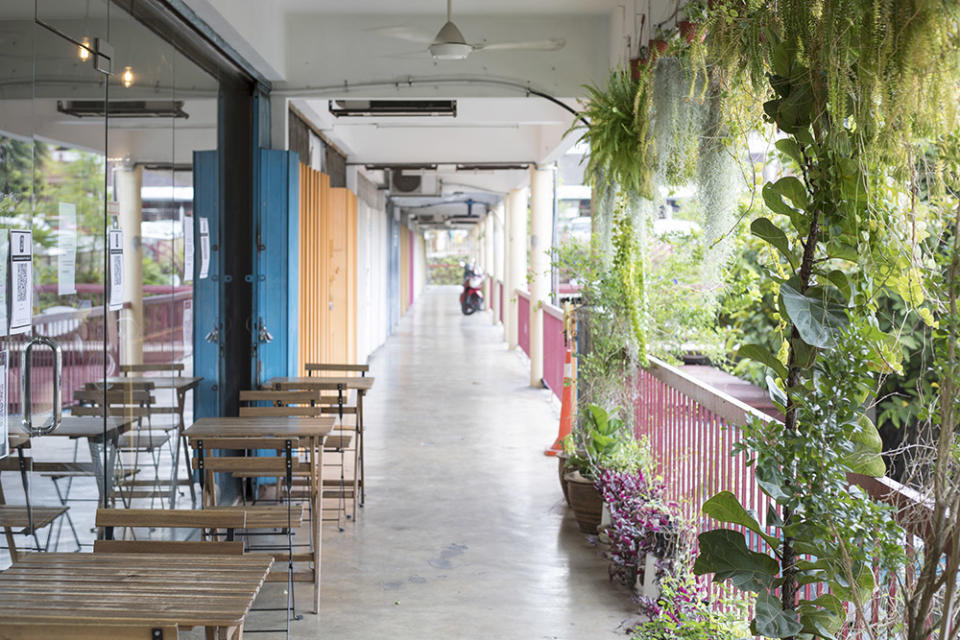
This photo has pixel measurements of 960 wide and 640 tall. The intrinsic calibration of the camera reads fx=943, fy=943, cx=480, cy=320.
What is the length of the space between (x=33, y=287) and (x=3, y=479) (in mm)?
634

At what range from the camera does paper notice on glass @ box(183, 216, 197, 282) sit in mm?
5164

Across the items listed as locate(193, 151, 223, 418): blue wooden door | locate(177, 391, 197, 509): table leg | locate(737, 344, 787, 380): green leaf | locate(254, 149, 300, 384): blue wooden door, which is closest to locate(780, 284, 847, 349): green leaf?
locate(737, 344, 787, 380): green leaf

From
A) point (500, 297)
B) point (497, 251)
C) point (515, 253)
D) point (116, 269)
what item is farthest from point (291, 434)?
point (497, 251)

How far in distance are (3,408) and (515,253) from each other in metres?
11.9

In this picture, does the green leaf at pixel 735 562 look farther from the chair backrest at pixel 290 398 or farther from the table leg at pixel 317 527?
the chair backrest at pixel 290 398

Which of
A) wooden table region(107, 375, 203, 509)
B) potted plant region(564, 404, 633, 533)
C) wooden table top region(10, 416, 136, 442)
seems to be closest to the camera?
wooden table top region(10, 416, 136, 442)

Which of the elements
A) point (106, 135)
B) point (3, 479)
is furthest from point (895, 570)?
point (106, 135)

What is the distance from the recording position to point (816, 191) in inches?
89.7

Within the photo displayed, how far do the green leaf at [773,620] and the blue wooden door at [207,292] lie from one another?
153 inches

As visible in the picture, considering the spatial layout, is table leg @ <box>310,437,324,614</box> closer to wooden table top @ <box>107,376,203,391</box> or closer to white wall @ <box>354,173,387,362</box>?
wooden table top @ <box>107,376,203,391</box>

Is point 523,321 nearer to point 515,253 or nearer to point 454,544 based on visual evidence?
point 515,253

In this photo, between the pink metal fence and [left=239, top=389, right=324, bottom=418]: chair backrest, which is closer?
[left=239, top=389, right=324, bottom=418]: chair backrest

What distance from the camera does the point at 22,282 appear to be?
3.05m

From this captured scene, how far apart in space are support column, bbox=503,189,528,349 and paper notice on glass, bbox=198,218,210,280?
29.0 ft
